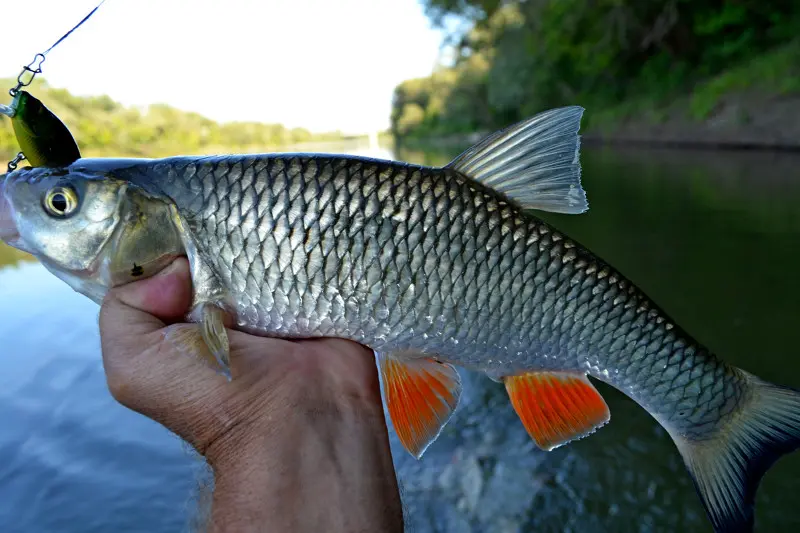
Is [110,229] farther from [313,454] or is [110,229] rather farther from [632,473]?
[632,473]

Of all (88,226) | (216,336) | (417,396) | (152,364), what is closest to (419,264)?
(417,396)

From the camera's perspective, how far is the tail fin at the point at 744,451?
180 centimetres

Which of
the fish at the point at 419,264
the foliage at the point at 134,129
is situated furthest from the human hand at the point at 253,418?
the foliage at the point at 134,129

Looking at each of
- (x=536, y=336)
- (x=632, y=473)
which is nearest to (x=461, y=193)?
(x=536, y=336)

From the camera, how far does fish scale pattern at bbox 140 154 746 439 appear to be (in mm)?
1798

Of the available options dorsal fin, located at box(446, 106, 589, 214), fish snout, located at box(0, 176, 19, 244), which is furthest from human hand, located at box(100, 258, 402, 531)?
dorsal fin, located at box(446, 106, 589, 214)

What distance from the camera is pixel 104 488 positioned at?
4.05 m

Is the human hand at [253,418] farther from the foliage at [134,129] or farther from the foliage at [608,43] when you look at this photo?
the foliage at [608,43]

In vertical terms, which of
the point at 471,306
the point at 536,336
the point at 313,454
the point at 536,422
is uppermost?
the point at 471,306

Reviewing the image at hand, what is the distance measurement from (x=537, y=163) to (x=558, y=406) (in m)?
0.93

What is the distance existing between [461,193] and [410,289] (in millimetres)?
384

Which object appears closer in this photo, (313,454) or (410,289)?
(313,454)

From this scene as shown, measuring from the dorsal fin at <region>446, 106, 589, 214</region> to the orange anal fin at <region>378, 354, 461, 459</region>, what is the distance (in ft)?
2.34

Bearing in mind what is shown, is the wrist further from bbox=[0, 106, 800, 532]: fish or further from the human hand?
bbox=[0, 106, 800, 532]: fish
